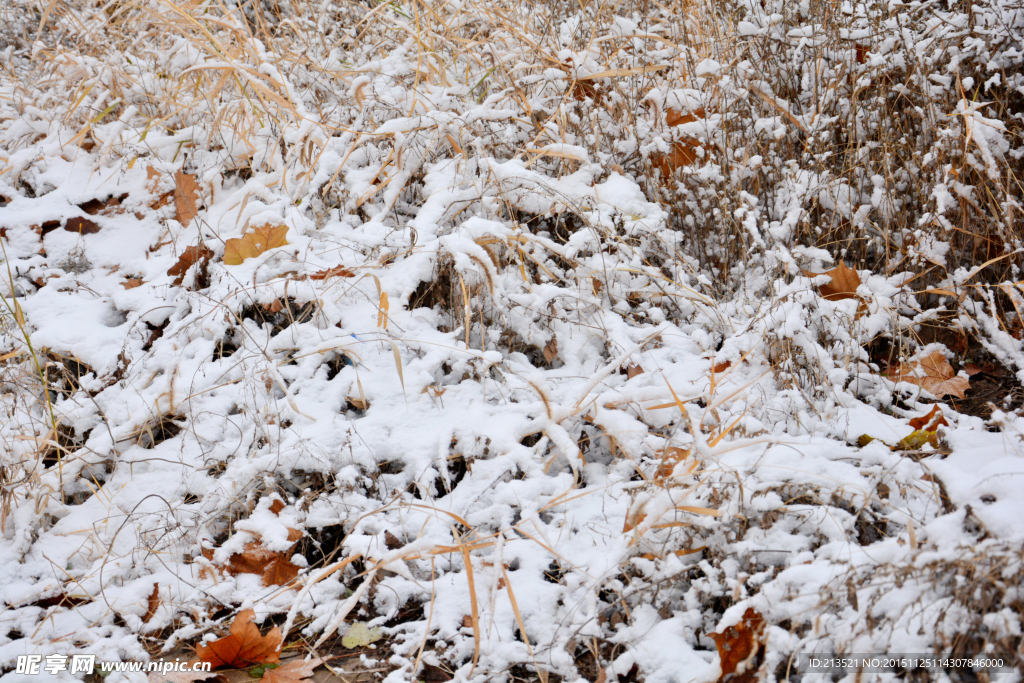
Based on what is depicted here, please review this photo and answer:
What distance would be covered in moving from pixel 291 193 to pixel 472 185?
700 millimetres

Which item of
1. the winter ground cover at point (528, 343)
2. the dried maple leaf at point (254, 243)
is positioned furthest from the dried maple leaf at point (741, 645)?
the dried maple leaf at point (254, 243)

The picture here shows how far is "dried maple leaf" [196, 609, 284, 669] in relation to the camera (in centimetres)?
121

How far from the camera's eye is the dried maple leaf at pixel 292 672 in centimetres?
119

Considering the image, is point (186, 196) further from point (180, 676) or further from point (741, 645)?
point (741, 645)

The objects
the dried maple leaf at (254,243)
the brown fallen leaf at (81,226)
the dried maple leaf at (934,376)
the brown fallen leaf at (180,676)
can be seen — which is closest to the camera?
the brown fallen leaf at (180,676)

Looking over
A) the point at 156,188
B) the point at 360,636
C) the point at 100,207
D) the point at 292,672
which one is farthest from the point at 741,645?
the point at 100,207

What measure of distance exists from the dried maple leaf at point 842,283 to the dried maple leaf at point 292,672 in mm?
1669

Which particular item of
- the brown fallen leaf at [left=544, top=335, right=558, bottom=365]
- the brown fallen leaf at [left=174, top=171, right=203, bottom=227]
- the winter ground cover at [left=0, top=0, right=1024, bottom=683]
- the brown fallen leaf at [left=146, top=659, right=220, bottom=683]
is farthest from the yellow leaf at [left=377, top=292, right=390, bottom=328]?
the brown fallen leaf at [left=174, top=171, right=203, bottom=227]

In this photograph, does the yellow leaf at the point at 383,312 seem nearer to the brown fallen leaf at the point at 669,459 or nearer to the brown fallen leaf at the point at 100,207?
the brown fallen leaf at the point at 669,459

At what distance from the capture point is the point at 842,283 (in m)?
1.80

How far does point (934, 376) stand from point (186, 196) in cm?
259

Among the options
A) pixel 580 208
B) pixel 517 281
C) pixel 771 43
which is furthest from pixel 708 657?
pixel 771 43

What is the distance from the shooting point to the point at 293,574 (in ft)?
4.47

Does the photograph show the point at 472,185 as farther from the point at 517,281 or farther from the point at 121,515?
the point at 121,515
